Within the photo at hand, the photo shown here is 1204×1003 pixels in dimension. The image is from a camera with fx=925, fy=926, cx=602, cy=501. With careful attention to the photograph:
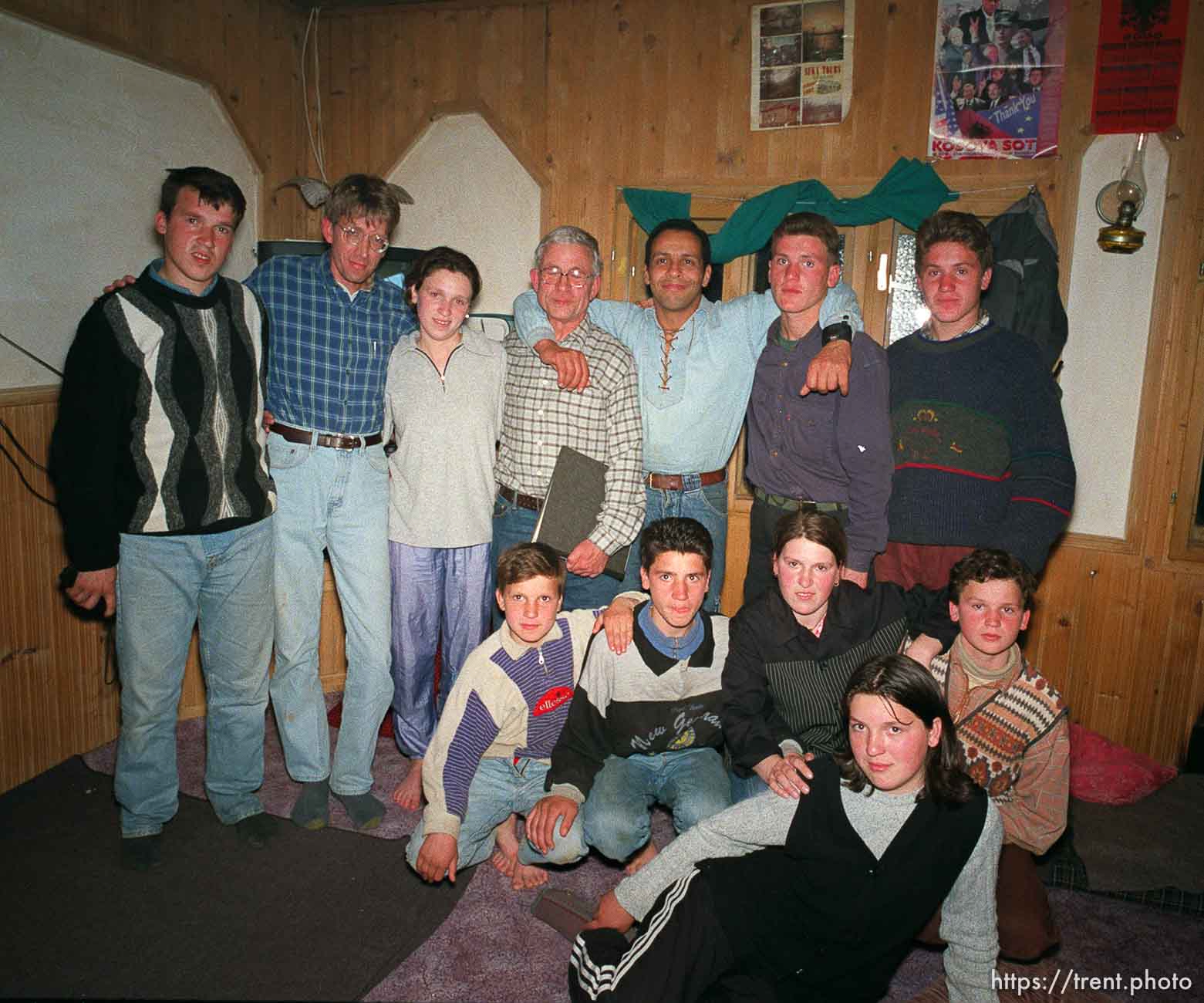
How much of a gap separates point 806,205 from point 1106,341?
4.22 ft

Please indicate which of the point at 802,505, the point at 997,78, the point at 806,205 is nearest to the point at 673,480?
the point at 802,505

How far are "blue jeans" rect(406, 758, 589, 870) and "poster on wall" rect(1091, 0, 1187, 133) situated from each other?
3110mm

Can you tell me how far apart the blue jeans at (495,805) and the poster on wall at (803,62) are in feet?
9.21

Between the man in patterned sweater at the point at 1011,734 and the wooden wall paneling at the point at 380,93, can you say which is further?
the wooden wall paneling at the point at 380,93

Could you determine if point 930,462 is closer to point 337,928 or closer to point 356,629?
point 356,629

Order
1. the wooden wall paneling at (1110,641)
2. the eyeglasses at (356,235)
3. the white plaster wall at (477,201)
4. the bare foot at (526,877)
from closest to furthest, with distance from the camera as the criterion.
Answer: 1. the bare foot at (526,877)
2. the eyeglasses at (356,235)
3. the wooden wall paneling at (1110,641)
4. the white plaster wall at (477,201)

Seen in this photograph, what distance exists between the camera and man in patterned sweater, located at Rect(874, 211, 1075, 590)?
251cm

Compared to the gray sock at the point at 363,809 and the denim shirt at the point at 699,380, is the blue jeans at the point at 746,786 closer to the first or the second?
the denim shirt at the point at 699,380

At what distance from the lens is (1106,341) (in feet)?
11.7

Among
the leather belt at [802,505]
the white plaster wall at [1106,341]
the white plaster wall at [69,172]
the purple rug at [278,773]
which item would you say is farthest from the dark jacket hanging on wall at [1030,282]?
the white plaster wall at [69,172]

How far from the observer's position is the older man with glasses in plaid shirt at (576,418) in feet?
9.05

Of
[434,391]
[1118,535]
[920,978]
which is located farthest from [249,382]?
[1118,535]

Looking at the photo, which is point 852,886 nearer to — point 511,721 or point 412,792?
point 511,721

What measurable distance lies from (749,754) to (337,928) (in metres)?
1.15
